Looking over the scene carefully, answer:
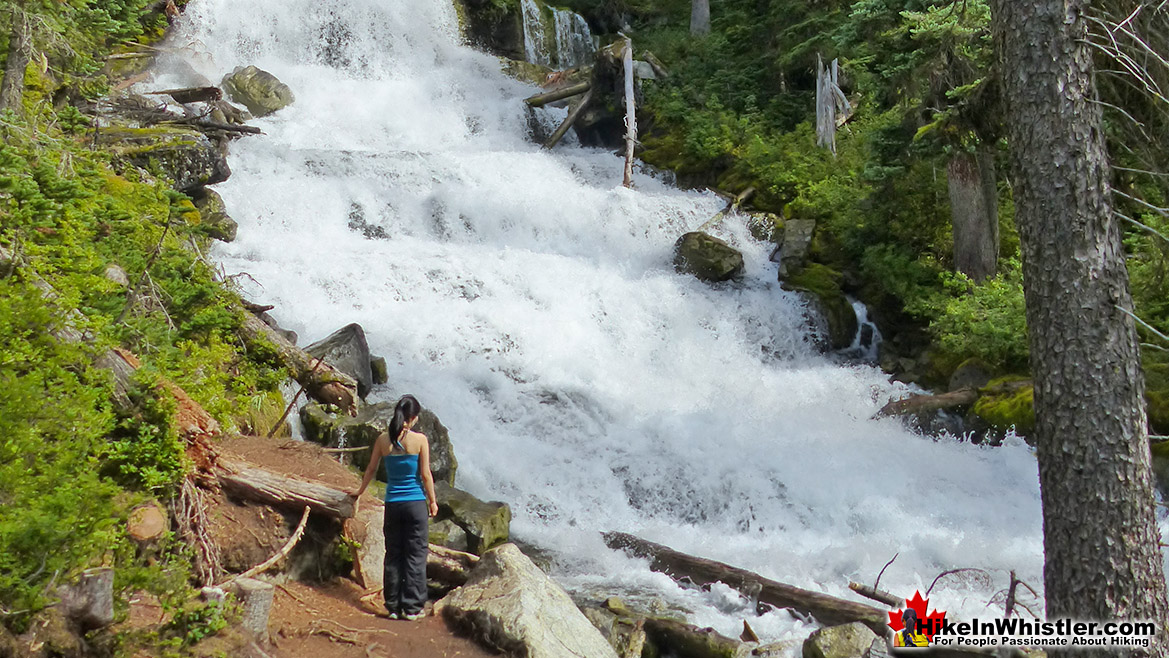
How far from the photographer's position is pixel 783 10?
20453mm

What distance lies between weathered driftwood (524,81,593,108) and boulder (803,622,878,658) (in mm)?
18864

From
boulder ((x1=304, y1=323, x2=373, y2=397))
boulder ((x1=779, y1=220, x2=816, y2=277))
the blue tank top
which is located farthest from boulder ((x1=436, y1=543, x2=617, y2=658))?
boulder ((x1=779, y1=220, x2=816, y2=277))

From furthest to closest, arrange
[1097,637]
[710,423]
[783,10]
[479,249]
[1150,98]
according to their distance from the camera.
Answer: [783,10] < [479,249] < [710,423] < [1150,98] < [1097,637]

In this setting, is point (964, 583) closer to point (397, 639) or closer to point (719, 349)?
point (397, 639)

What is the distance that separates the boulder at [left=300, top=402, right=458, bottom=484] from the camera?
345 inches

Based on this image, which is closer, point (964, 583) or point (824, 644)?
point (824, 644)

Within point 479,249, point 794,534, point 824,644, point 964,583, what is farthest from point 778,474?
point 479,249

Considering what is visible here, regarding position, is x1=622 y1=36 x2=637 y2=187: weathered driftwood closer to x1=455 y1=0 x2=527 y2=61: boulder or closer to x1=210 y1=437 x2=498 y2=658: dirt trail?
x1=455 y1=0 x2=527 y2=61: boulder

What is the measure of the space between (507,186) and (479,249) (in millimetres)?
2582

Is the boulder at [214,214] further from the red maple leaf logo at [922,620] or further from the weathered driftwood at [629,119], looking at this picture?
the red maple leaf logo at [922,620]

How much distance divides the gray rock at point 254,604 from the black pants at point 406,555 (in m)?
0.94

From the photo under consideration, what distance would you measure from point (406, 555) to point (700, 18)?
23.5 meters

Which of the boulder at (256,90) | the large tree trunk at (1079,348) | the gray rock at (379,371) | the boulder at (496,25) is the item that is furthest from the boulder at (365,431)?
the boulder at (496,25)

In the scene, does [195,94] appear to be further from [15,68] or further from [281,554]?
[281,554]
